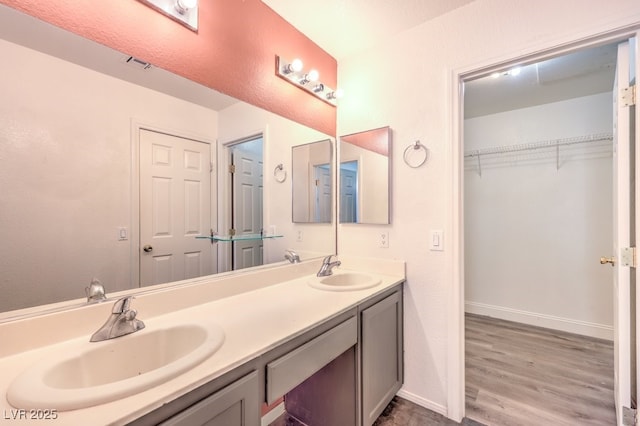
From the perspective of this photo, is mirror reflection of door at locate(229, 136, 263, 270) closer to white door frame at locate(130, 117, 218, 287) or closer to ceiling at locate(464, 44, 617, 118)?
white door frame at locate(130, 117, 218, 287)

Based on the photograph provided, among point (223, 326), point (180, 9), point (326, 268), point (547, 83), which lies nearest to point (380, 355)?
point (326, 268)

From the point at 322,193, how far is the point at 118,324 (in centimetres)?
147

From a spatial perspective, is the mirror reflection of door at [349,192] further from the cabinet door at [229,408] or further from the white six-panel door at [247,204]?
the cabinet door at [229,408]

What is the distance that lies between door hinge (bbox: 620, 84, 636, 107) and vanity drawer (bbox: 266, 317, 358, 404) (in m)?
1.63

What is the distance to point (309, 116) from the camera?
6.57ft

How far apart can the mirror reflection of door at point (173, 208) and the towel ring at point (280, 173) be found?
0.48m

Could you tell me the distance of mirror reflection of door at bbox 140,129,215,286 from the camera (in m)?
1.21

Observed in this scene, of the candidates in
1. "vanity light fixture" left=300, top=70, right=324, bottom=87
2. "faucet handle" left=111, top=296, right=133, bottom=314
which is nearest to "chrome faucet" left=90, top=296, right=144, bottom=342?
"faucet handle" left=111, top=296, right=133, bottom=314

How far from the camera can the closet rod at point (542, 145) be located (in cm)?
269

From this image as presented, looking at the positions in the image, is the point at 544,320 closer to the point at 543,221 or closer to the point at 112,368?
the point at 543,221

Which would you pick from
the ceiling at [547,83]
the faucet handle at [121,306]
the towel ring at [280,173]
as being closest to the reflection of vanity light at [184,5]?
the towel ring at [280,173]

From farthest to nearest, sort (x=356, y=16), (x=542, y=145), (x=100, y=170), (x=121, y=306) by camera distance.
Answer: (x=542, y=145)
(x=356, y=16)
(x=100, y=170)
(x=121, y=306)

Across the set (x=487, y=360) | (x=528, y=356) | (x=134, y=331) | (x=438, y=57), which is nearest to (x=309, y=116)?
(x=438, y=57)

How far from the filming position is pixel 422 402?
5.85 ft
